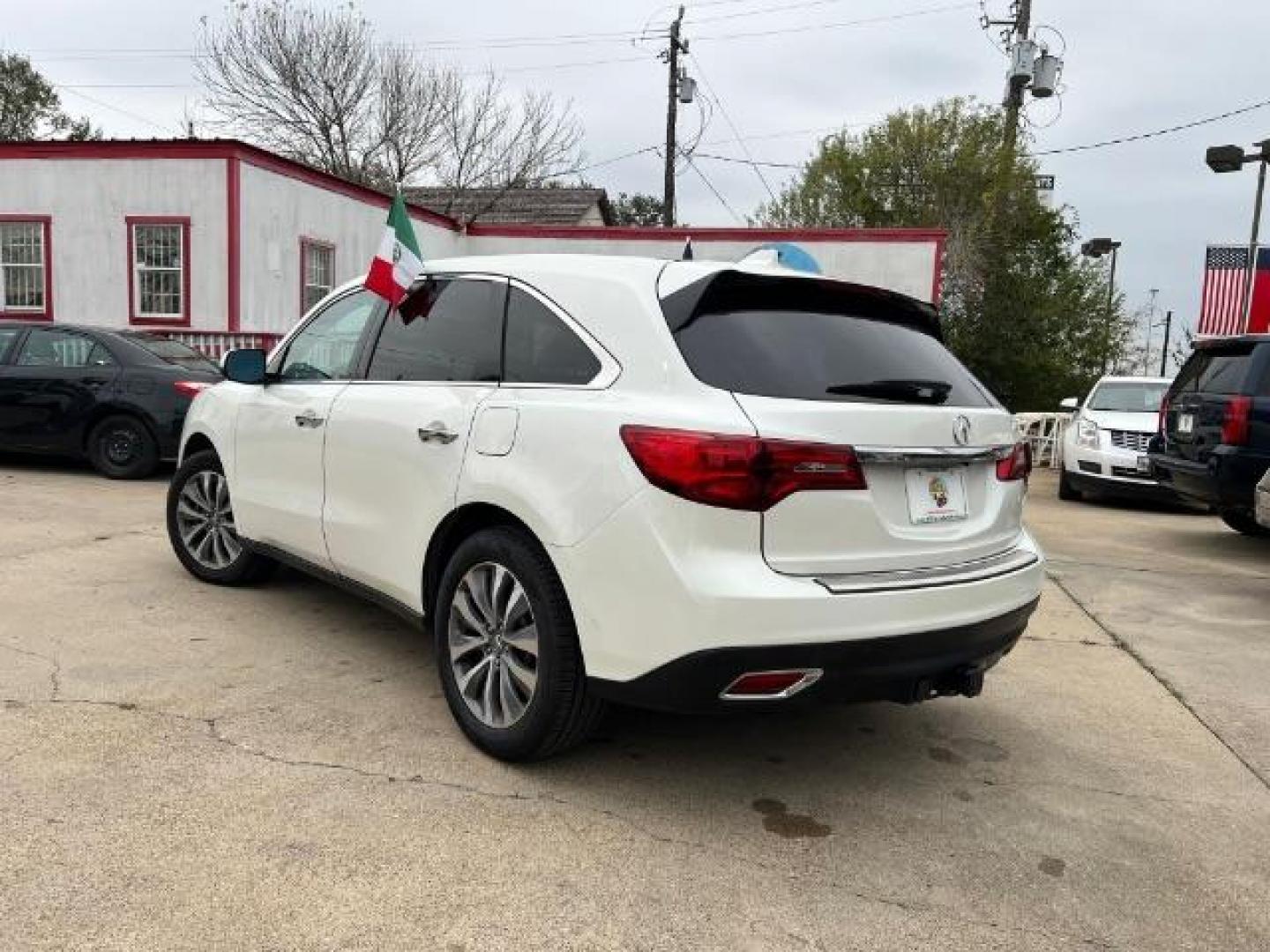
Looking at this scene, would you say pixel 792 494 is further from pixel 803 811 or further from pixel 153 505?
pixel 153 505

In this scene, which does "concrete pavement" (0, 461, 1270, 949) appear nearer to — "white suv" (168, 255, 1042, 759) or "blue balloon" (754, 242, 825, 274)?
"white suv" (168, 255, 1042, 759)

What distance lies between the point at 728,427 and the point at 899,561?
0.67 meters

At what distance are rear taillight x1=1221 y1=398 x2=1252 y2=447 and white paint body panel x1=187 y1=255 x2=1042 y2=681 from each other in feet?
15.9

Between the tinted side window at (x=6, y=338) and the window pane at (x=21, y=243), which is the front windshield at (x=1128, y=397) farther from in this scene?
the window pane at (x=21, y=243)

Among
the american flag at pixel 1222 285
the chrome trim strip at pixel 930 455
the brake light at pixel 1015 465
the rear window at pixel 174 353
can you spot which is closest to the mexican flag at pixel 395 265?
the chrome trim strip at pixel 930 455

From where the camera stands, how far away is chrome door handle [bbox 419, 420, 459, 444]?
3.53 metres

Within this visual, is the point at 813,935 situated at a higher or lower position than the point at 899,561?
lower

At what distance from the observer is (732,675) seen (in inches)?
110

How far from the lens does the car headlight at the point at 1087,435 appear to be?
451 inches

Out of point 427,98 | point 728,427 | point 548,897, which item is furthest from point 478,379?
point 427,98

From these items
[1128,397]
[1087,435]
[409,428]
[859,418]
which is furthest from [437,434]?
[1128,397]

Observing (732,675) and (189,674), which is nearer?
(732,675)

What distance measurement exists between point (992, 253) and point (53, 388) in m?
21.9

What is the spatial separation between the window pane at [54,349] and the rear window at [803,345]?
314 inches
